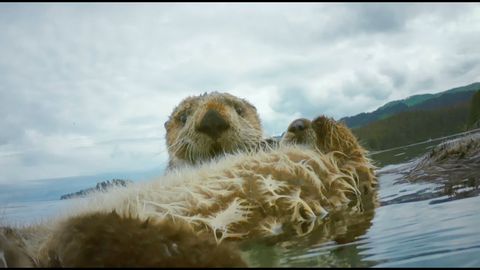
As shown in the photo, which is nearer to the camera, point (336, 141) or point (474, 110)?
point (336, 141)

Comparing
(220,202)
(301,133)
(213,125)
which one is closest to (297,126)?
(301,133)

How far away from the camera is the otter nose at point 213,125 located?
4.67m

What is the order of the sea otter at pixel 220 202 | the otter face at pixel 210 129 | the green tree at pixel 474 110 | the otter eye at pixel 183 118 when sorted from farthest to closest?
1. the green tree at pixel 474 110
2. the otter eye at pixel 183 118
3. the otter face at pixel 210 129
4. the sea otter at pixel 220 202

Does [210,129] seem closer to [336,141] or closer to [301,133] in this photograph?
[301,133]

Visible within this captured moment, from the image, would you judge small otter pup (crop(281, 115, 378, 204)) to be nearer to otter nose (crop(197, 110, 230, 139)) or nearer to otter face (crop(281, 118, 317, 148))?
otter face (crop(281, 118, 317, 148))

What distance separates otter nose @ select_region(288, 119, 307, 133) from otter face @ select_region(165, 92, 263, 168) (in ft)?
1.43

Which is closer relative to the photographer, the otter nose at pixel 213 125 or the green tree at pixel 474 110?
the otter nose at pixel 213 125

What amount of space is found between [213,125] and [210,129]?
63 mm

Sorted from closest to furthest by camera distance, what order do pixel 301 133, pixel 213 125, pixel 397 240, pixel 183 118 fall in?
pixel 397 240 < pixel 213 125 < pixel 301 133 < pixel 183 118

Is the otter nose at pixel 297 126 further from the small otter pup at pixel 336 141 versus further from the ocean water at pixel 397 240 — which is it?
the ocean water at pixel 397 240

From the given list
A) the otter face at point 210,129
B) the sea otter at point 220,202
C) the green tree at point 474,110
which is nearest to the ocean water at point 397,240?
the sea otter at point 220,202

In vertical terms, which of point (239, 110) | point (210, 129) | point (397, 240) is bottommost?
point (397, 240)

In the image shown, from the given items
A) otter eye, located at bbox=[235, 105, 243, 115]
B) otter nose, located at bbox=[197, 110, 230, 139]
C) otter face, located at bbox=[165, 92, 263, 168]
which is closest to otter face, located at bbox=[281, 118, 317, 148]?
otter face, located at bbox=[165, 92, 263, 168]

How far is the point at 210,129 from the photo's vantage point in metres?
4.73
